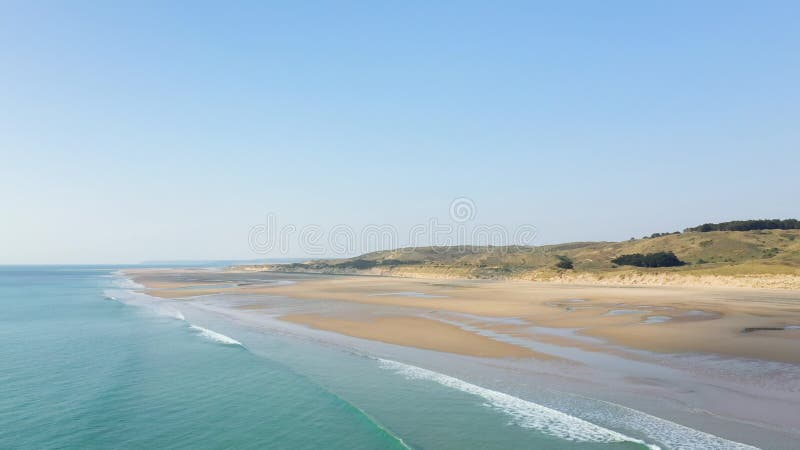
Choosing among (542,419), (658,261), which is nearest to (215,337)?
(542,419)

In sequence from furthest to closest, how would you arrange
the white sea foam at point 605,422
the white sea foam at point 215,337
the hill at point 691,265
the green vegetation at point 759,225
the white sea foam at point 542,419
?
the green vegetation at point 759,225 → the hill at point 691,265 → the white sea foam at point 215,337 → the white sea foam at point 542,419 → the white sea foam at point 605,422

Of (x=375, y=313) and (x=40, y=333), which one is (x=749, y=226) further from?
(x=40, y=333)

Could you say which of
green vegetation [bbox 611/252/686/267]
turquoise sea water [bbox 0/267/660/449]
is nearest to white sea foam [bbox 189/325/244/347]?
turquoise sea water [bbox 0/267/660/449]

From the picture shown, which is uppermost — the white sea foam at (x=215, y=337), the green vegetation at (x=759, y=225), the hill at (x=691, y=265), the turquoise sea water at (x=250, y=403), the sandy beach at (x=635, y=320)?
the green vegetation at (x=759, y=225)

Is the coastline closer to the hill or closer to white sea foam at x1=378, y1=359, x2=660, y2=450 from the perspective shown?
white sea foam at x1=378, y1=359, x2=660, y2=450

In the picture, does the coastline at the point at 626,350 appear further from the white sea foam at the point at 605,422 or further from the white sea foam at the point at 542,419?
the white sea foam at the point at 542,419

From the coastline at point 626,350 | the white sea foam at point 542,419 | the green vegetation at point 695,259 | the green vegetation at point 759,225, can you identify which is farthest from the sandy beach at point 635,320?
the green vegetation at point 759,225

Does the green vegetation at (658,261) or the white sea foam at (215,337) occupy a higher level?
the green vegetation at (658,261)

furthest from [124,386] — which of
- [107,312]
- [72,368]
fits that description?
[107,312]
